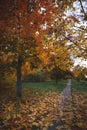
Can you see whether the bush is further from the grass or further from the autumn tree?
the autumn tree

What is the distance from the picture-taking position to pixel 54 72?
36.3 metres

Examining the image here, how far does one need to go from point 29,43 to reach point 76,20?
349 centimetres

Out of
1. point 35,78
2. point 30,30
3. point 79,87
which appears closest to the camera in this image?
point 30,30

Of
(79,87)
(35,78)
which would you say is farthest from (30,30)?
(35,78)

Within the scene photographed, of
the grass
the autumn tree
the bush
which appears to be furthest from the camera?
A: the bush

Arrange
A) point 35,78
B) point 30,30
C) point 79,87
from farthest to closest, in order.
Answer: point 35,78
point 79,87
point 30,30

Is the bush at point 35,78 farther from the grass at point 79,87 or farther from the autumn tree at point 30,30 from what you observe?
the autumn tree at point 30,30

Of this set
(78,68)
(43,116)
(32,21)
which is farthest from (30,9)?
(43,116)

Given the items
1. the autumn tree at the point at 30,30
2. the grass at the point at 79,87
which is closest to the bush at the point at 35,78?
the grass at the point at 79,87

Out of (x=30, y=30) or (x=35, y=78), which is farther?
(x=35, y=78)

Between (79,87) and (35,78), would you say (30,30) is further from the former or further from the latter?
(35,78)

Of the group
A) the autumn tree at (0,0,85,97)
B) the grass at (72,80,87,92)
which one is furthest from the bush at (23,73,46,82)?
the autumn tree at (0,0,85,97)

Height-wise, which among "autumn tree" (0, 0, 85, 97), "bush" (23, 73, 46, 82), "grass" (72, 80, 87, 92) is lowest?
"grass" (72, 80, 87, 92)

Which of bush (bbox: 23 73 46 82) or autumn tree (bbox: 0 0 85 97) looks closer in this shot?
autumn tree (bbox: 0 0 85 97)
